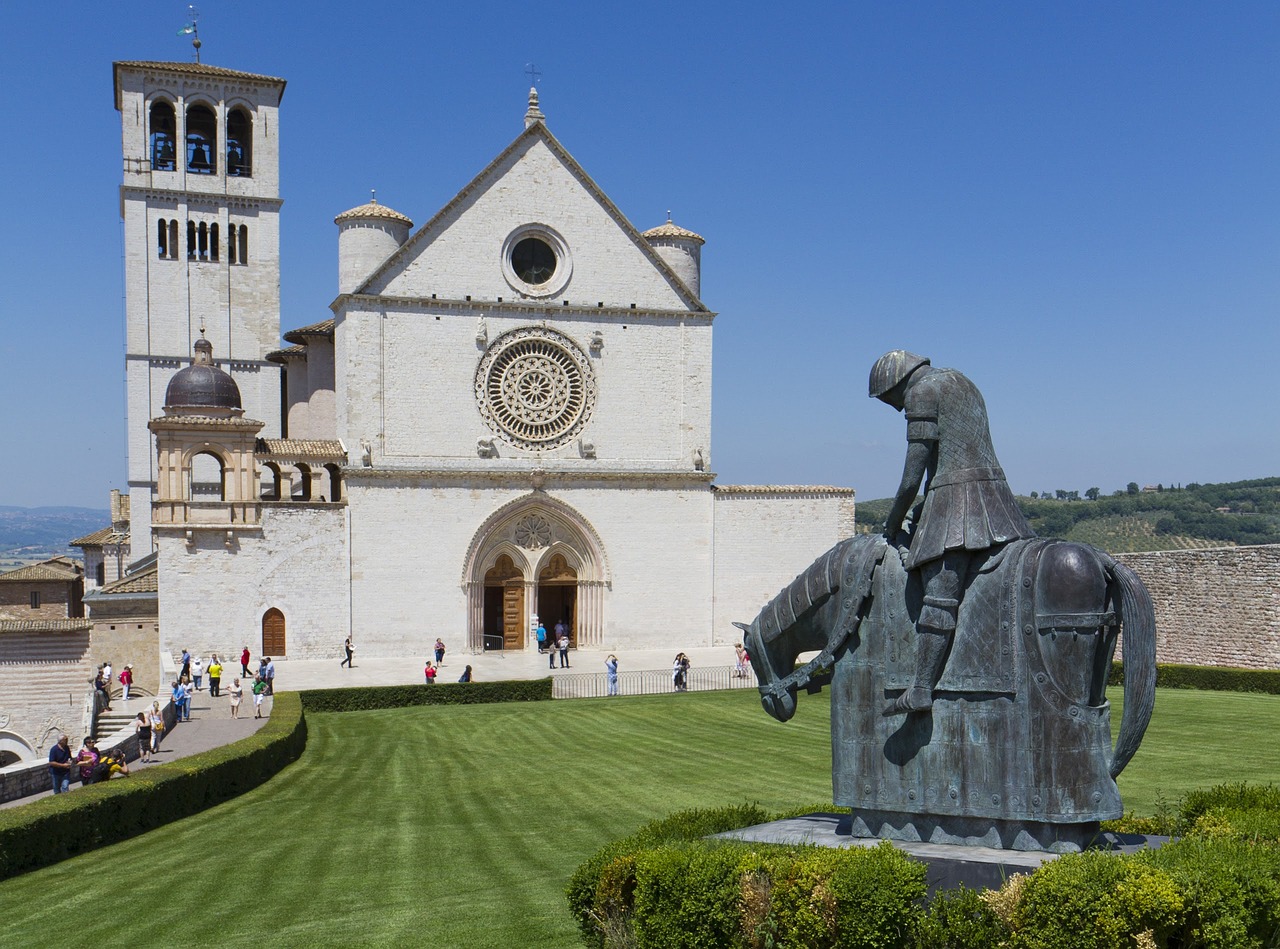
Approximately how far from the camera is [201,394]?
4266cm

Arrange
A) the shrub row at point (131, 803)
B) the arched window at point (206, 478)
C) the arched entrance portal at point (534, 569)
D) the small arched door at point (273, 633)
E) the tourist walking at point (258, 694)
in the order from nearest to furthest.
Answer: the shrub row at point (131, 803) → the tourist walking at point (258, 694) → the small arched door at point (273, 633) → the arched entrance portal at point (534, 569) → the arched window at point (206, 478)

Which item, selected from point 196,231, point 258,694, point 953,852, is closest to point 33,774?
point 258,694

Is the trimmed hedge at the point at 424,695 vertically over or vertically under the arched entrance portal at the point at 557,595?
under

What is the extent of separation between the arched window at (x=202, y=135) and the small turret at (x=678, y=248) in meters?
20.9

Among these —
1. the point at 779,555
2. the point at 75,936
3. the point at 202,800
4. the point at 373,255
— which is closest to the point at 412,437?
the point at 373,255

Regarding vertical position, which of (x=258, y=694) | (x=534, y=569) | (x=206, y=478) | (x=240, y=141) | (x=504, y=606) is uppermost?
(x=240, y=141)

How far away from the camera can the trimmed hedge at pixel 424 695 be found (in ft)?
111

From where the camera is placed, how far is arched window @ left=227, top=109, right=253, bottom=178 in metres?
56.1

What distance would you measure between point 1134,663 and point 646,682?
3038 cm

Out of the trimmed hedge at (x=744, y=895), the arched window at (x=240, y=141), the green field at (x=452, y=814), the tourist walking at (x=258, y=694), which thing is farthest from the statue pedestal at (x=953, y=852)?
the arched window at (x=240, y=141)

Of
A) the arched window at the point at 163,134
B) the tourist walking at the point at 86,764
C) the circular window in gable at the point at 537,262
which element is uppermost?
the arched window at the point at 163,134

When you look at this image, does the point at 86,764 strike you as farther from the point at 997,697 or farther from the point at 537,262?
the point at 537,262

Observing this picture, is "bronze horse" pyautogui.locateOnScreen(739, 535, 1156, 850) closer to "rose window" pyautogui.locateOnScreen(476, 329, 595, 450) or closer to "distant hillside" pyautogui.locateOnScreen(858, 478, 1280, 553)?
"rose window" pyautogui.locateOnScreen(476, 329, 595, 450)

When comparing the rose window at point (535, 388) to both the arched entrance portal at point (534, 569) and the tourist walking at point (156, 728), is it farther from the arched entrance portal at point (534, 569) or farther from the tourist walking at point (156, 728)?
the tourist walking at point (156, 728)
